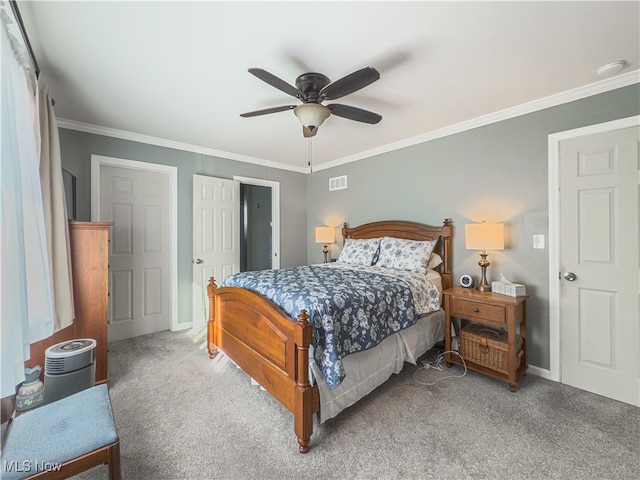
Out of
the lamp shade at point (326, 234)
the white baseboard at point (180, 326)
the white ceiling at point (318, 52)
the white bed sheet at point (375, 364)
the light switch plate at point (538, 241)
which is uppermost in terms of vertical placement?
the white ceiling at point (318, 52)

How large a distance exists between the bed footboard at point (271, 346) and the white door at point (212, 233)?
1.11 metres

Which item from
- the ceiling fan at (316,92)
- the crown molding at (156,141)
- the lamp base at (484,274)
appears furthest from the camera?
the crown molding at (156,141)

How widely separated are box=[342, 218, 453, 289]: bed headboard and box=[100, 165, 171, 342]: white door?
8.63 feet

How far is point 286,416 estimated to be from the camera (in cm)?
198

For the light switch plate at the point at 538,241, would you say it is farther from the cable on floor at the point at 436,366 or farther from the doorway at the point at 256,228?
the doorway at the point at 256,228

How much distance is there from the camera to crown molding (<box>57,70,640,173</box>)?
2.21m

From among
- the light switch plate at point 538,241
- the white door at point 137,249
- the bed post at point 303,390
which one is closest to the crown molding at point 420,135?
the white door at point 137,249

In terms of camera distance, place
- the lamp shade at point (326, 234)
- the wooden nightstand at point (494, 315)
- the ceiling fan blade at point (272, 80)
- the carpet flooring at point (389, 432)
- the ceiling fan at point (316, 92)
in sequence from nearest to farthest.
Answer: the carpet flooring at point (389, 432), the ceiling fan blade at point (272, 80), the ceiling fan at point (316, 92), the wooden nightstand at point (494, 315), the lamp shade at point (326, 234)

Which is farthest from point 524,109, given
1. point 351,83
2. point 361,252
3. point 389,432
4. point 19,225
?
point 19,225

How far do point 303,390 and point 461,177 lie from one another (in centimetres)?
268

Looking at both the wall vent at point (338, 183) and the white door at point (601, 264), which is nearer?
the white door at point (601, 264)

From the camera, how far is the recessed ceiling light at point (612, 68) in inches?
76.6

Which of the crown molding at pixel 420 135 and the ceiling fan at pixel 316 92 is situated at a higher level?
the crown molding at pixel 420 135

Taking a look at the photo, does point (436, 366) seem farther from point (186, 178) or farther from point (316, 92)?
point (186, 178)
